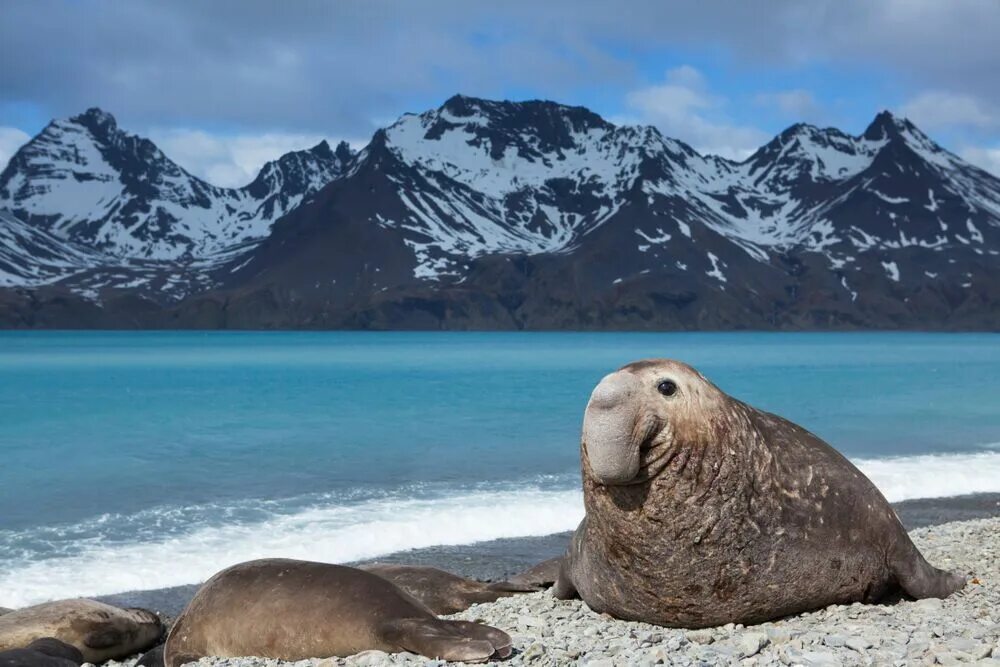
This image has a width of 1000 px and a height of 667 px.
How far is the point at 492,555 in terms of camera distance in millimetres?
15211

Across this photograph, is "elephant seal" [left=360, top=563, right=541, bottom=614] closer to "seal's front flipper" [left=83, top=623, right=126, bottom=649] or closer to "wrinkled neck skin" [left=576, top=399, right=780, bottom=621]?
"seal's front flipper" [left=83, top=623, right=126, bottom=649]

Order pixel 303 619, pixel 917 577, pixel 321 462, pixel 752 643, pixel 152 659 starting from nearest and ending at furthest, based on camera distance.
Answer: pixel 752 643 → pixel 303 619 → pixel 917 577 → pixel 152 659 → pixel 321 462

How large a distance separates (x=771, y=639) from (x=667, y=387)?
186 centimetres

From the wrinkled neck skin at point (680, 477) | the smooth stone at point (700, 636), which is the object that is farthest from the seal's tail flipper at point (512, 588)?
the wrinkled neck skin at point (680, 477)

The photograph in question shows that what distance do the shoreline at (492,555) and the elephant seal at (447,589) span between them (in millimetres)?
2773

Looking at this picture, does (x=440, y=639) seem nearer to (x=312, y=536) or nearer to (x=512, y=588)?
(x=512, y=588)

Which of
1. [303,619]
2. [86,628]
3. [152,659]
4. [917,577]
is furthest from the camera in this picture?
[86,628]

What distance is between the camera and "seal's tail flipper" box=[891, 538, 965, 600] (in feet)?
26.6

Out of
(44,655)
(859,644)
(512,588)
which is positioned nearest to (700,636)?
(859,644)

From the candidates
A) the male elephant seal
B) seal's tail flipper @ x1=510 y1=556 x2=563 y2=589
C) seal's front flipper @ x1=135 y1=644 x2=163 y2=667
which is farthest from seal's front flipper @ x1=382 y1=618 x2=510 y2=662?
seal's tail flipper @ x1=510 y1=556 x2=563 y2=589

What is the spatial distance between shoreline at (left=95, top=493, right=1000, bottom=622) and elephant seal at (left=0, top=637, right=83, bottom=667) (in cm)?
304

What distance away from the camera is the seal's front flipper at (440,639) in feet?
21.7

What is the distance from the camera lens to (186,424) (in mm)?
42188

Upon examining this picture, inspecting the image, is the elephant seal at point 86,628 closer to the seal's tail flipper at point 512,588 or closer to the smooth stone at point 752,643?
the seal's tail flipper at point 512,588
